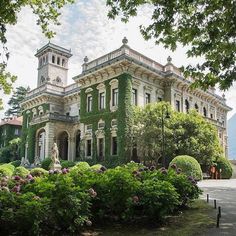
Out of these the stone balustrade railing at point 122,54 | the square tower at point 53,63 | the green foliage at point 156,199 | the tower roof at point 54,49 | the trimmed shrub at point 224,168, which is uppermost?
the tower roof at point 54,49

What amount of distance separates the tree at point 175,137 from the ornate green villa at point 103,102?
2420 mm

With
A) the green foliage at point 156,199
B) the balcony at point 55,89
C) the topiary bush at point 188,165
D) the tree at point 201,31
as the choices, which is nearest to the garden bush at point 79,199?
the green foliage at point 156,199

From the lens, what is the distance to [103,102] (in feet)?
121

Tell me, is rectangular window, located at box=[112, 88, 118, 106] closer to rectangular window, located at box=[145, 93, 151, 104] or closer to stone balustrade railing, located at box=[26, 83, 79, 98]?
rectangular window, located at box=[145, 93, 151, 104]

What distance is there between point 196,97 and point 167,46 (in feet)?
114

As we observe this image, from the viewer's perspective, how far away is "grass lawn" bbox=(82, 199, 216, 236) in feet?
27.6

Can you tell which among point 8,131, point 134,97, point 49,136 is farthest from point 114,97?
point 8,131

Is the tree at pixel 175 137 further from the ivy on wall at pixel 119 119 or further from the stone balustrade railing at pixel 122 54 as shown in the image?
the stone balustrade railing at pixel 122 54

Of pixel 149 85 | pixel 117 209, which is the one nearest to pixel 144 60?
pixel 149 85

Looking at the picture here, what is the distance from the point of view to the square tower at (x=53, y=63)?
57.0 m

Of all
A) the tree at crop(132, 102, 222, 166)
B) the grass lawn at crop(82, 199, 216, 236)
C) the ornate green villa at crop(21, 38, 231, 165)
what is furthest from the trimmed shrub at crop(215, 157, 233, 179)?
the grass lawn at crop(82, 199, 216, 236)

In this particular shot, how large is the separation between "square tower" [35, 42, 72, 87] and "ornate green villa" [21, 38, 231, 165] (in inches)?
310

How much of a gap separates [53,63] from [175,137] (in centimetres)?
3397

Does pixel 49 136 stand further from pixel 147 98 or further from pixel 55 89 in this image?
pixel 147 98
